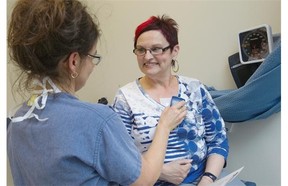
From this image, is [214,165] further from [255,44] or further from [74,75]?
[74,75]

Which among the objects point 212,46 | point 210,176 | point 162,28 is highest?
point 162,28

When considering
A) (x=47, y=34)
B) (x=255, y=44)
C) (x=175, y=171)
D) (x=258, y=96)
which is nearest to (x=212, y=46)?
(x=255, y=44)

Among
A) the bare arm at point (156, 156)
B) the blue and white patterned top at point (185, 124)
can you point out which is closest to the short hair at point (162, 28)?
the blue and white patterned top at point (185, 124)

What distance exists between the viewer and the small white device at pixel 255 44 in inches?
53.8

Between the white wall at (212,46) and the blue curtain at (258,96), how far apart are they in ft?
0.40

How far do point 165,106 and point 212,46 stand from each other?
0.62 m

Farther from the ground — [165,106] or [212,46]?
[212,46]

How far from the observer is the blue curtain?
1.25 meters

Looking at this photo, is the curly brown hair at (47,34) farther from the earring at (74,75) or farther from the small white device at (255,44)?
the small white device at (255,44)

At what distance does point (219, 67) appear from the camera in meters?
1.64

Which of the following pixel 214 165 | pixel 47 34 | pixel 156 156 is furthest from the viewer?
pixel 214 165

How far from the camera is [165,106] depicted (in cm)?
122
